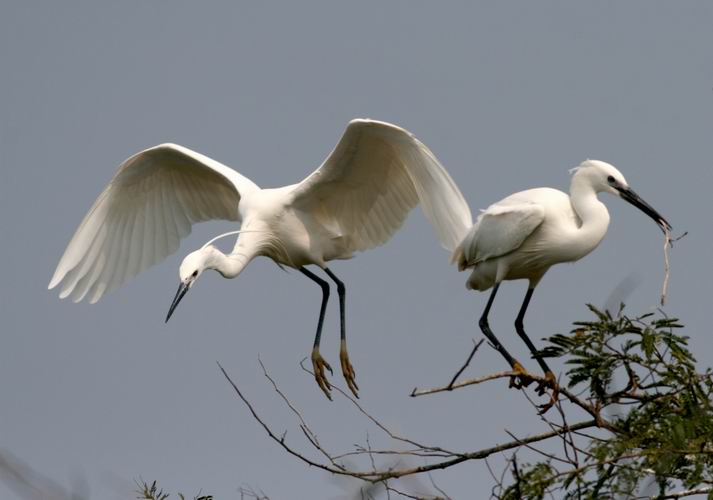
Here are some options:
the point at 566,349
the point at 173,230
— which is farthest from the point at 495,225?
the point at 173,230

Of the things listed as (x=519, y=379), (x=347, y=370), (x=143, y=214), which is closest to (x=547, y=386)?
(x=519, y=379)

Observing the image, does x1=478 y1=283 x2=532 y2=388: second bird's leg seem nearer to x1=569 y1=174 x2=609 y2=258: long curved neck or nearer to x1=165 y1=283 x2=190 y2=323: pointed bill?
x1=569 y1=174 x2=609 y2=258: long curved neck

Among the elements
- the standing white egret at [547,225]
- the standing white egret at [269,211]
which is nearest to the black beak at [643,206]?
the standing white egret at [547,225]

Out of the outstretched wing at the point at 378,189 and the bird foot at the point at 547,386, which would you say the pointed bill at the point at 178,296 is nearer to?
the outstretched wing at the point at 378,189

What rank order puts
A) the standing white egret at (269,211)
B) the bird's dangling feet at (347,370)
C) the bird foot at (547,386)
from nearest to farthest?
1. the bird foot at (547,386)
2. the standing white egret at (269,211)
3. the bird's dangling feet at (347,370)

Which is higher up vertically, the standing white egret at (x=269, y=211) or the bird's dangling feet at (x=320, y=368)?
the standing white egret at (x=269, y=211)

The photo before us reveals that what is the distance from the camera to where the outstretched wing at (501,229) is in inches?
244

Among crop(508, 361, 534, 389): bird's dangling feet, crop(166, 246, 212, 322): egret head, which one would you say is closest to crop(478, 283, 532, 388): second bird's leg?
crop(508, 361, 534, 389): bird's dangling feet

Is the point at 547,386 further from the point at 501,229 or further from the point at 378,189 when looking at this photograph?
the point at 378,189

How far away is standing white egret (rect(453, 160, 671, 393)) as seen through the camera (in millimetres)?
6188

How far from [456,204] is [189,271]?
1.70m

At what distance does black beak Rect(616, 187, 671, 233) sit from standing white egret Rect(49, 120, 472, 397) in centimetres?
92

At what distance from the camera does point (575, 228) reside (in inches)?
247

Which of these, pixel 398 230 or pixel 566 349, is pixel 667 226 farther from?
pixel 398 230
